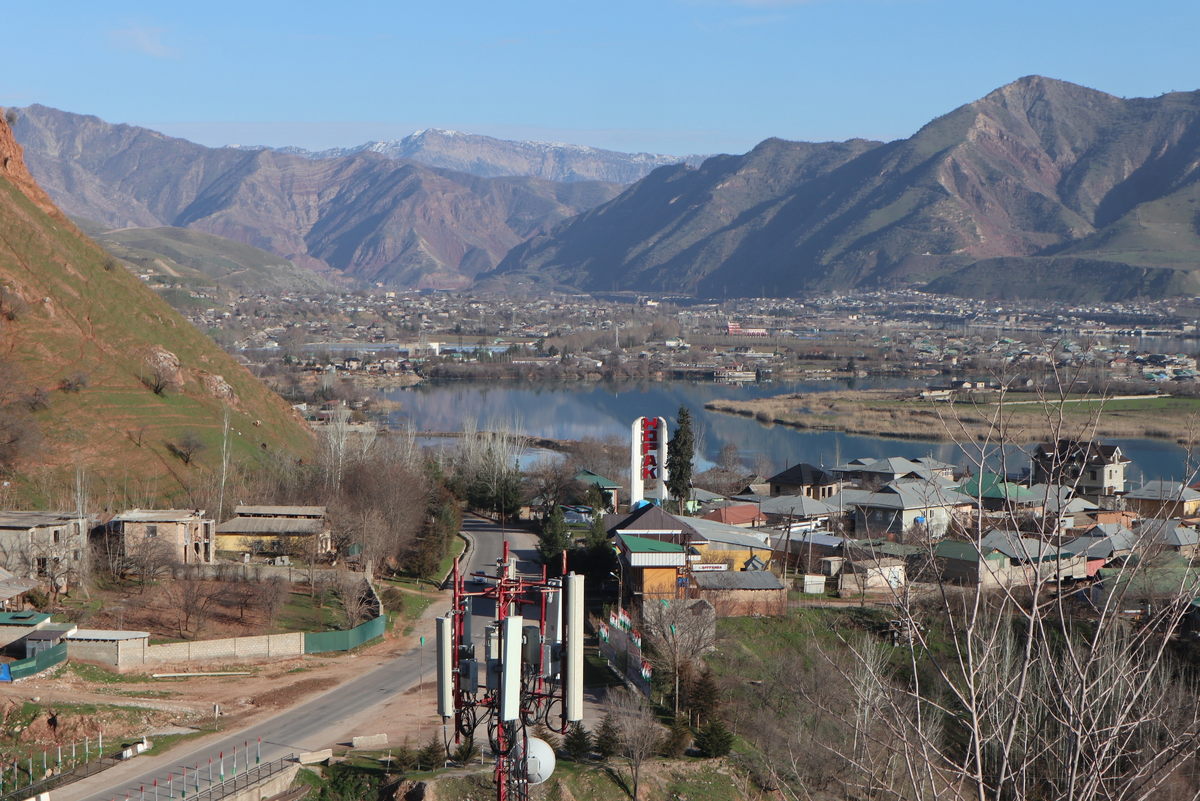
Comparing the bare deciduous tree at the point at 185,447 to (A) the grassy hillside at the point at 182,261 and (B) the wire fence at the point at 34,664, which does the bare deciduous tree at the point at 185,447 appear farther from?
(A) the grassy hillside at the point at 182,261

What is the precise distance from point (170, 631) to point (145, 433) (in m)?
13.0

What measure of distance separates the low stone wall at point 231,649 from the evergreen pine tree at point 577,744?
5.90m

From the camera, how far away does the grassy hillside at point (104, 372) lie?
1117 inches

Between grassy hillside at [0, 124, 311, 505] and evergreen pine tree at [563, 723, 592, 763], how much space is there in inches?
676

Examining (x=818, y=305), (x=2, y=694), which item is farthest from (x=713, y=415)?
(x=818, y=305)

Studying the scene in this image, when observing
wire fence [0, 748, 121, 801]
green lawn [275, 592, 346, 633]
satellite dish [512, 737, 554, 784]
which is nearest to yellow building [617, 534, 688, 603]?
green lawn [275, 592, 346, 633]

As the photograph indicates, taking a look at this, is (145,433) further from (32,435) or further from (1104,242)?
(1104,242)

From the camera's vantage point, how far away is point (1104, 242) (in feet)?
549

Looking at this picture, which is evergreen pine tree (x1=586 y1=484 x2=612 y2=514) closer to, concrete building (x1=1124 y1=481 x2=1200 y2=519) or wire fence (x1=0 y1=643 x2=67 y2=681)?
concrete building (x1=1124 y1=481 x2=1200 y2=519)

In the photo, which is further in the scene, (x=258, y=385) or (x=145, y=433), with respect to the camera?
(x=258, y=385)

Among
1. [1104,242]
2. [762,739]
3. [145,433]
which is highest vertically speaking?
[1104,242]

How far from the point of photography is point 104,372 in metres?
31.5

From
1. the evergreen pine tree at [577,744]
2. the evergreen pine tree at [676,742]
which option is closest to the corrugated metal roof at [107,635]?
the evergreen pine tree at [577,744]

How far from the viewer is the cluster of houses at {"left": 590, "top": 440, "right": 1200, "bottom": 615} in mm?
20906
